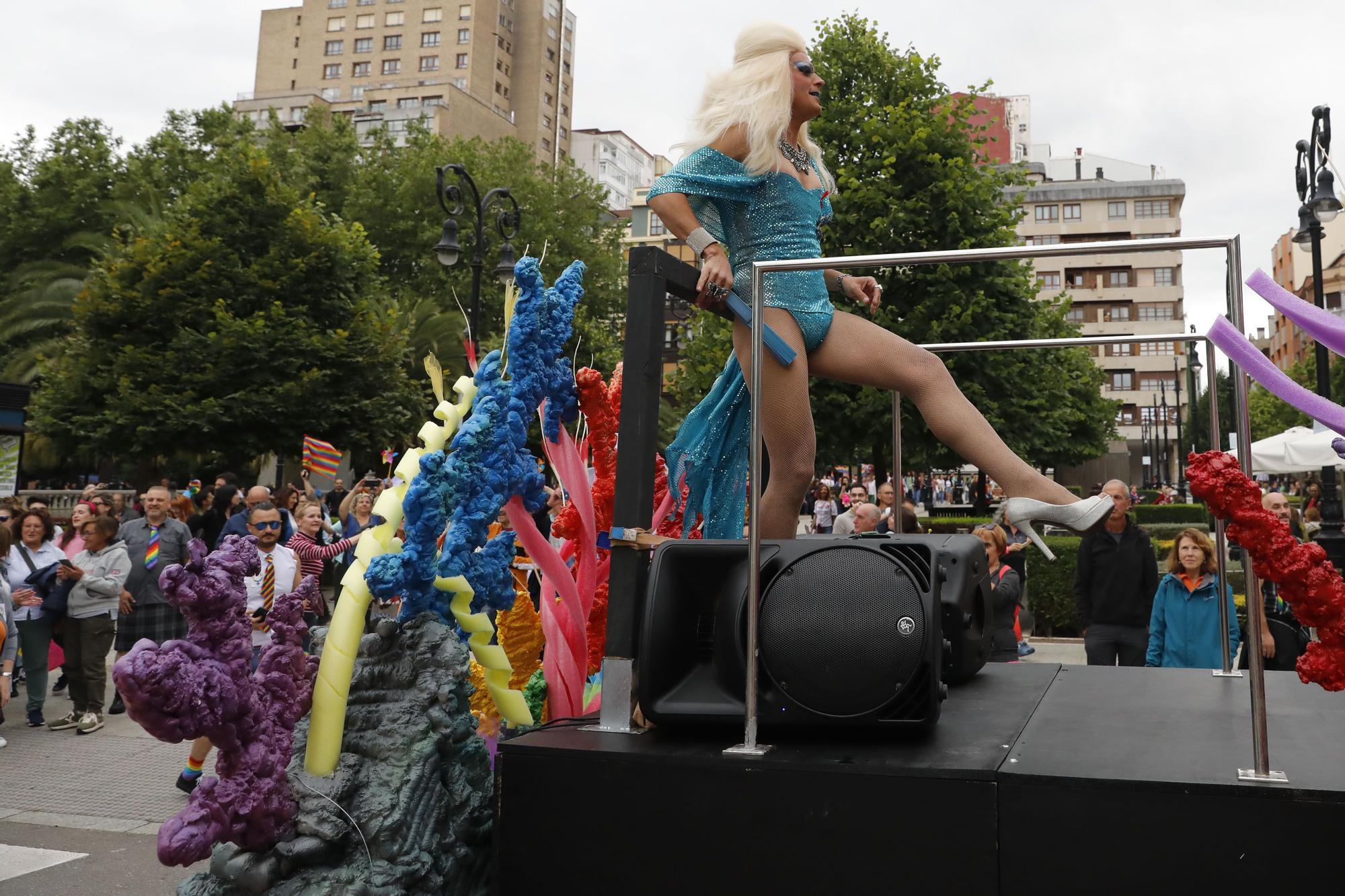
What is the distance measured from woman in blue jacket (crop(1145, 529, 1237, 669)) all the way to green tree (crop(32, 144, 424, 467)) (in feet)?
65.2

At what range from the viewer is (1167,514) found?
25.9m

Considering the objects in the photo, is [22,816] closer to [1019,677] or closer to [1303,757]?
[1019,677]

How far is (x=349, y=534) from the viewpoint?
34.6 ft

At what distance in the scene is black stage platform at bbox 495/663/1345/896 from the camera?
6.39 feet

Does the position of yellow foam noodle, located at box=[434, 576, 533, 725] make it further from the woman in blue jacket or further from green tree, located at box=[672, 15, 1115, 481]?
green tree, located at box=[672, 15, 1115, 481]

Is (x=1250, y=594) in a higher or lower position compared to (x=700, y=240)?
lower

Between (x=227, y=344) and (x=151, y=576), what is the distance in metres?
15.6

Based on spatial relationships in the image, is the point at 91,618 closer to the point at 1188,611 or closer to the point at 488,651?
the point at 488,651

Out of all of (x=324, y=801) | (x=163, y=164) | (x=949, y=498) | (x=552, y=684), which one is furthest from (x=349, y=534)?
(x=949, y=498)

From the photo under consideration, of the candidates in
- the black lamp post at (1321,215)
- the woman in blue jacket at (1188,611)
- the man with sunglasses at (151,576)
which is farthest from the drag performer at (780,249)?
the black lamp post at (1321,215)

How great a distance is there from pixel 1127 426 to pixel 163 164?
65.7 metres

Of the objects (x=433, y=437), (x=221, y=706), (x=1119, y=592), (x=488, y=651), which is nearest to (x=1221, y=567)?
(x=488, y=651)

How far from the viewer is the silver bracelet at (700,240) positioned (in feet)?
10.1

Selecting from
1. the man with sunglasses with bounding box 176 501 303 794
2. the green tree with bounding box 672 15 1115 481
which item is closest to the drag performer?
the man with sunglasses with bounding box 176 501 303 794
